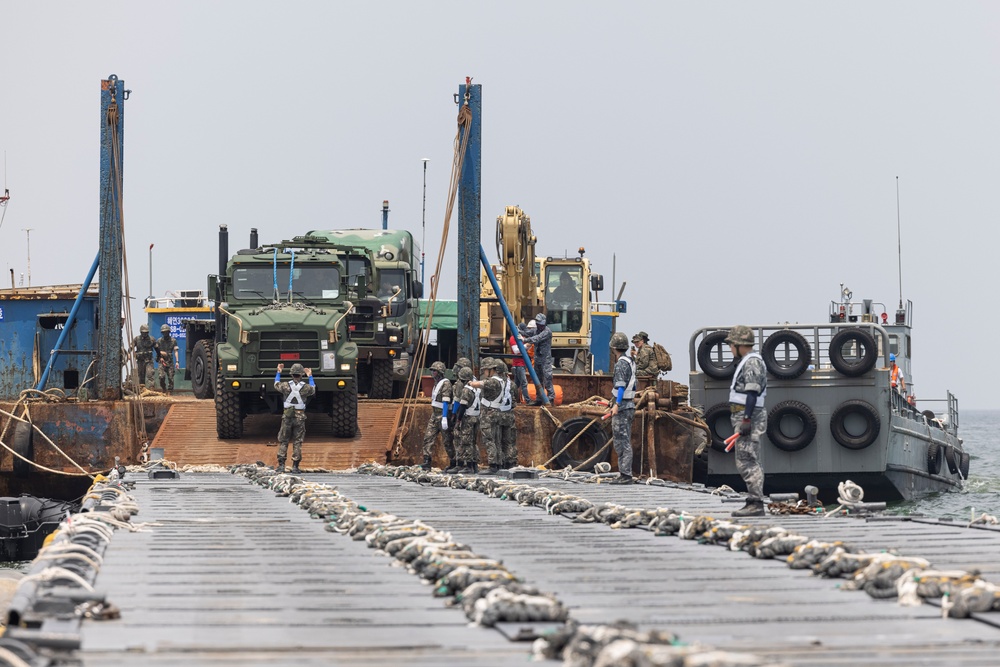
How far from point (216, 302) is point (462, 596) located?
14779mm

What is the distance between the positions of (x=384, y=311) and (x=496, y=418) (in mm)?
6088

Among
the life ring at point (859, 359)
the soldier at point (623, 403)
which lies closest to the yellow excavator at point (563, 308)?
the life ring at point (859, 359)

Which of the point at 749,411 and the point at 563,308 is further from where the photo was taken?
the point at 563,308

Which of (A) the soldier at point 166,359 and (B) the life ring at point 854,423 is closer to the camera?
(B) the life ring at point 854,423

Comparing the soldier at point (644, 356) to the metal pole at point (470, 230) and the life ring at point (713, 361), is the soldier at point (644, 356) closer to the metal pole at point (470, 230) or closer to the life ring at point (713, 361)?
the metal pole at point (470, 230)

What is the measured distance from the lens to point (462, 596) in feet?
21.7

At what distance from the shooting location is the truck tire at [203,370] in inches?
991

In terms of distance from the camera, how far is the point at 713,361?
25.9 m

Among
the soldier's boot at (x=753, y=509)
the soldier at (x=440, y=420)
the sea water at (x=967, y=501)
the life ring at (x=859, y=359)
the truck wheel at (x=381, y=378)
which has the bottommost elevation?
the sea water at (x=967, y=501)

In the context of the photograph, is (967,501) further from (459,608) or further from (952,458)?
(459,608)

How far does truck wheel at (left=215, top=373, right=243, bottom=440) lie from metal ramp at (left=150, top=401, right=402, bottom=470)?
0.12 metres

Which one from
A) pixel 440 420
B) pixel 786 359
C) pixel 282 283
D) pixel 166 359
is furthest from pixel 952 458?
pixel 282 283

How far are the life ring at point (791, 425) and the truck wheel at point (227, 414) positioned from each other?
963 cm

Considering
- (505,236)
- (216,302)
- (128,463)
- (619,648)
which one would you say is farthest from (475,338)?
(619,648)
